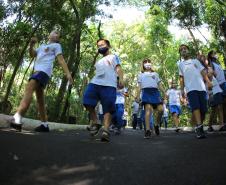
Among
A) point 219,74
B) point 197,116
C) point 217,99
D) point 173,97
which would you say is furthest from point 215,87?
point 173,97

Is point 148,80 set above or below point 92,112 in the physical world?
above

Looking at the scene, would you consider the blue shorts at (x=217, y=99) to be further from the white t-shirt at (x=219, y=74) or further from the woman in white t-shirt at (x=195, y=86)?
the woman in white t-shirt at (x=195, y=86)

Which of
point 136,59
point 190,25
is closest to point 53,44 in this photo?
point 190,25

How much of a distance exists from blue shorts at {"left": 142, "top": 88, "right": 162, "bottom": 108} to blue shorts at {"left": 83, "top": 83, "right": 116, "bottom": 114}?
2.33 metres

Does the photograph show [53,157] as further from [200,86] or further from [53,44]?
[200,86]

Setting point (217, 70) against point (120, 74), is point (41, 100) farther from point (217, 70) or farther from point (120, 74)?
point (217, 70)

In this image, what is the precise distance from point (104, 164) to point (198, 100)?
4288mm

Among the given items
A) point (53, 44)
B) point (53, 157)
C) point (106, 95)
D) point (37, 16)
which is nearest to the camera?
point (53, 157)

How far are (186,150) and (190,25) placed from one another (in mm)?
14688

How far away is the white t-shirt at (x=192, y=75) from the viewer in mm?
8867

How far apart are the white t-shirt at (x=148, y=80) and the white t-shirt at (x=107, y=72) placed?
2.32 m

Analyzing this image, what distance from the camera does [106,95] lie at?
770 cm

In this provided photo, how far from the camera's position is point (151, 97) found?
10.1m

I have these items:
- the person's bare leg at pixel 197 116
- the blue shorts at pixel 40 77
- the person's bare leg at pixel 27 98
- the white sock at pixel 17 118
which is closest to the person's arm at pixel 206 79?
the person's bare leg at pixel 197 116
